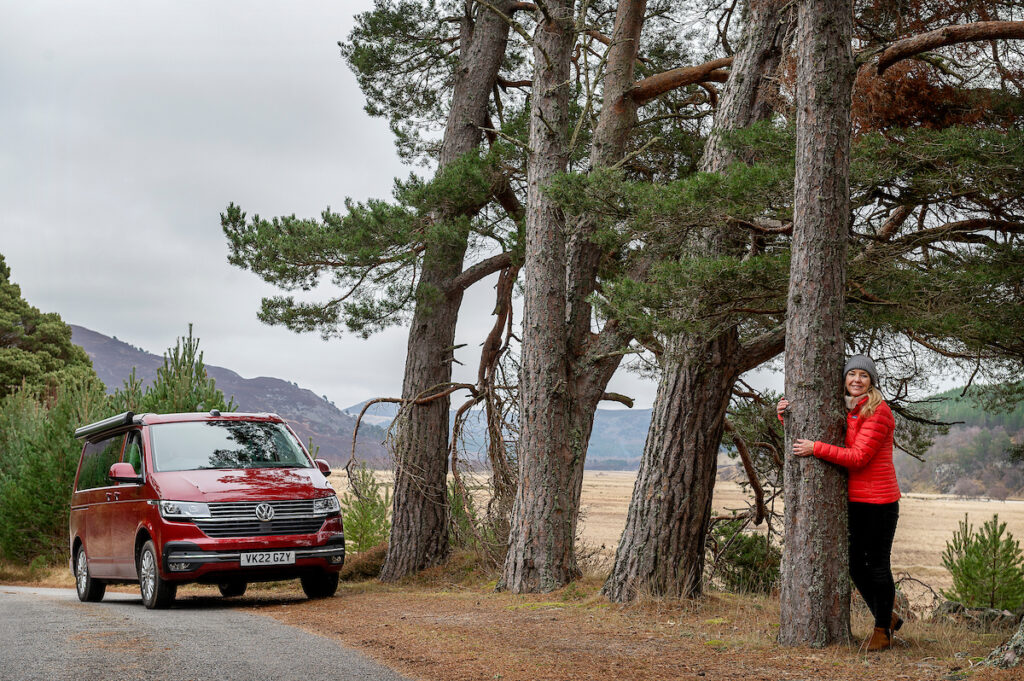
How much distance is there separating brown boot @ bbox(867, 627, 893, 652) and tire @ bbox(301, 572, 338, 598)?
21.0ft

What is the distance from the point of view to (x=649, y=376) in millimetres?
17047

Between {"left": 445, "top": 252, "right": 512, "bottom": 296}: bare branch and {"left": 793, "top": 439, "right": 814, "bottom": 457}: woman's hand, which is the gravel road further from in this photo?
{"left": 445, "top": 252, "right": 512, "bottom": 296}: bare branch

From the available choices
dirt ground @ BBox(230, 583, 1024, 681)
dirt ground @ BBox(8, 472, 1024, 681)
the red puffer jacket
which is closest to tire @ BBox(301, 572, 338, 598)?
dirt ground @ BBox(8, 472, 1024, 681)

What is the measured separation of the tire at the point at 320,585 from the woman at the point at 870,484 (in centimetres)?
634

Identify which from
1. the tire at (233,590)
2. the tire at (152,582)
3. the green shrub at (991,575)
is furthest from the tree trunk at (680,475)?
the green shrub at (991,575)

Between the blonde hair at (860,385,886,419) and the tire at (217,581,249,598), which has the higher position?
the blonde hair at (860,385,886,419)

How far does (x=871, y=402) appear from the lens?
7363 mm

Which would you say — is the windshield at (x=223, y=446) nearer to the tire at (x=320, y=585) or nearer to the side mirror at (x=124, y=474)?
the side mirror at (x=124, y=474)

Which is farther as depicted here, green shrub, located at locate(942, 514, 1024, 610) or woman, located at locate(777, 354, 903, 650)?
green shrub, located at locate(942, 514, 1024, 610)

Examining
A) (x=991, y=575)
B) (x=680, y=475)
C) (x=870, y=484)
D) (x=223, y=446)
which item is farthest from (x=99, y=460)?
(x=991, y=575)

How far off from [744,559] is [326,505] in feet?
23.1

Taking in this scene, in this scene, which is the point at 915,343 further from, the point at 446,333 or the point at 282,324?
the point at 282,324

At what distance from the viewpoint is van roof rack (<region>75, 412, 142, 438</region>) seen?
11859 mm

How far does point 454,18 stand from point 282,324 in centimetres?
682
